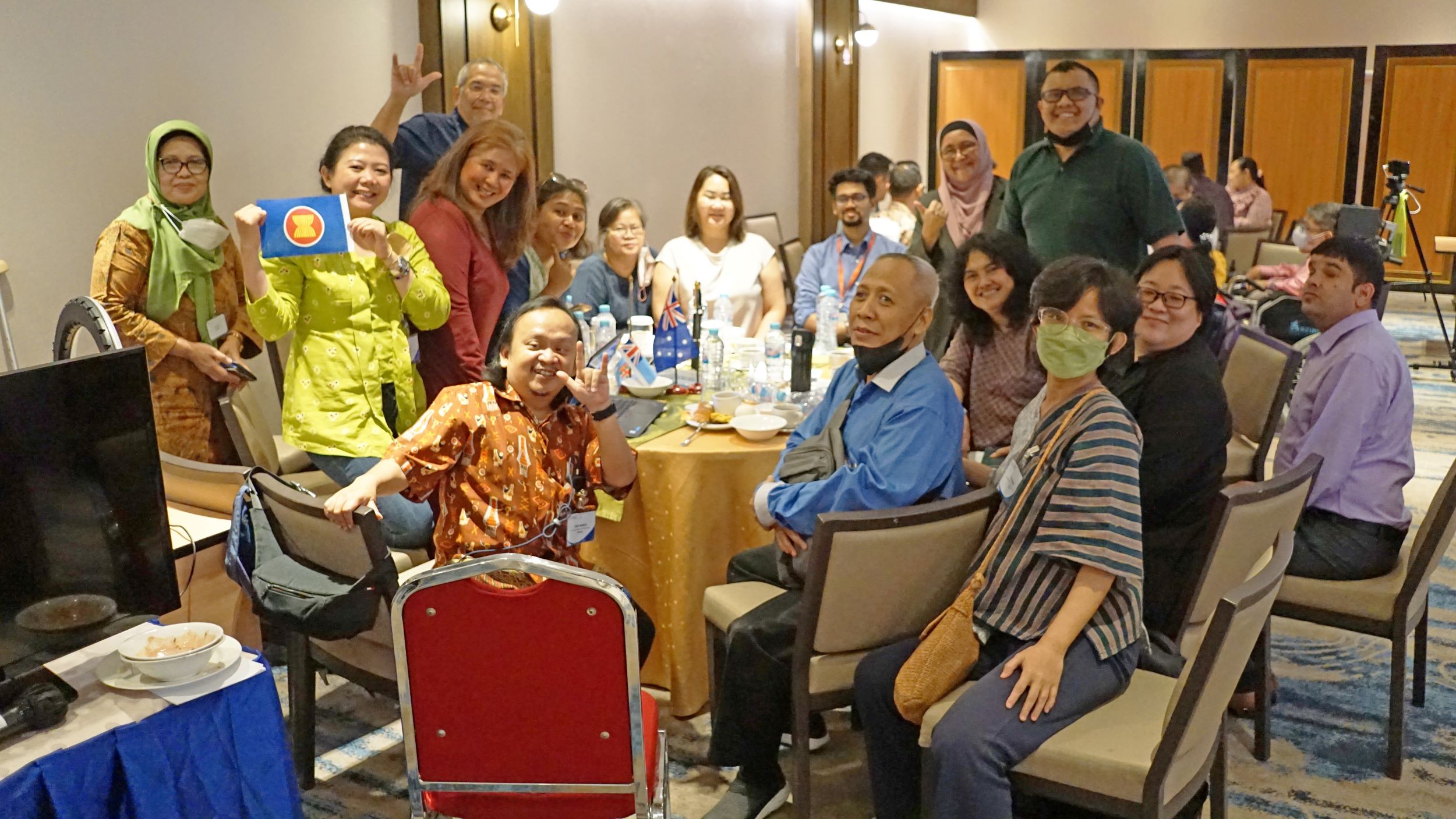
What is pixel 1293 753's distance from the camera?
310 centimetres

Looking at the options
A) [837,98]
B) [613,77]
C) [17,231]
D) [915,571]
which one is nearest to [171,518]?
[915,571]

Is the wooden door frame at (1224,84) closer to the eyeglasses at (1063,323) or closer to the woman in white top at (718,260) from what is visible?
the woman in white top at (718,260)

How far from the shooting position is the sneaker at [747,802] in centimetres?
274

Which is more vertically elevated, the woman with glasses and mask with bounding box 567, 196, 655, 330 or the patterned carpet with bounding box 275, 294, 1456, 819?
the woman with glasses and mask with bounding box 567, 196, 655, 330

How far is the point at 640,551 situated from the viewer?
3.23m

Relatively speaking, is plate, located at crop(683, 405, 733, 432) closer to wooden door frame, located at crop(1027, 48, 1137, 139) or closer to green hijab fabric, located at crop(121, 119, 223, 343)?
green hijab fabric, located at crop(121, 119, 223, 343)

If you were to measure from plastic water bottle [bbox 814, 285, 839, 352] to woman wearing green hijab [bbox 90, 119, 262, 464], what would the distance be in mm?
2080

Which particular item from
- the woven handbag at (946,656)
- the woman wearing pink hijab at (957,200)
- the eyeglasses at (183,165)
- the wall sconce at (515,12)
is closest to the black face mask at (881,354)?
the woven handbag at (946,656)

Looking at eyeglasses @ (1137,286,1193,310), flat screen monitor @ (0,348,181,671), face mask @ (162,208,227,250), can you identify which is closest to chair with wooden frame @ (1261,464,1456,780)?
eyeglasses @ (1137,286,1193,310)

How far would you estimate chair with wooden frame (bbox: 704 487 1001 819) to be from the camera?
7.63 ft

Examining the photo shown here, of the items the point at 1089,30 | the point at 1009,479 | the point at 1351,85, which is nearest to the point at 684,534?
the point at 1009,479

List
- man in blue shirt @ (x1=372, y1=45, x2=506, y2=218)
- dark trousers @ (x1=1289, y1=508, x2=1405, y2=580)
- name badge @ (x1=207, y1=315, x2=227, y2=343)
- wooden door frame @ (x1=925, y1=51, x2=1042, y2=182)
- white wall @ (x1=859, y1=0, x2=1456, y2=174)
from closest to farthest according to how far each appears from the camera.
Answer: dark trousers @ (x1=1289, y1=508, x2=1405, y2=580)
name badge @ (x1=207, y1=315, x2=227, y2=343)
man in blue shirt @ (x1=372, y1=45, x2=506, y2=218)
white wall @ (x1=859, y1=0, x2=1456, y2=174)
wooden door frame @ (x1=925, y1=51, x2=1042, y2=182)

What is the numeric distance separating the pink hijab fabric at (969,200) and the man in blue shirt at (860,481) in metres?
1.92

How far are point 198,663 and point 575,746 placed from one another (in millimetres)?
636
